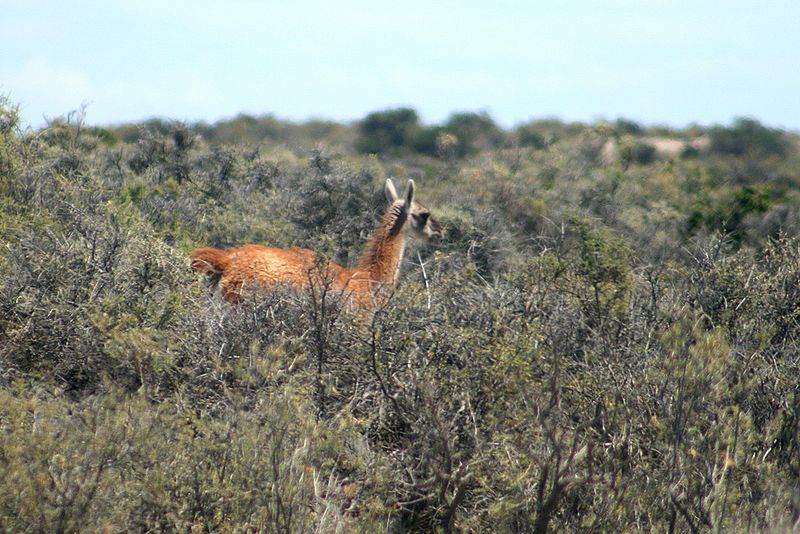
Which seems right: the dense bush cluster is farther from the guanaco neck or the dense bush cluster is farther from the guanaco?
the guanaco neck

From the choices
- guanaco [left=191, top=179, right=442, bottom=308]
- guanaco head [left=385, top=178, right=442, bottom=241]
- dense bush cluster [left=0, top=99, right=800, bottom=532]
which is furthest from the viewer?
guanaco head [left=385, top=178, right=442, bottom=241]

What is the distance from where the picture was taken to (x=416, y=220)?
11.4 meters

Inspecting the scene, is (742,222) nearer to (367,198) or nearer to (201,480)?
(367,198)

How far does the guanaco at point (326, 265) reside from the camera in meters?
7.87

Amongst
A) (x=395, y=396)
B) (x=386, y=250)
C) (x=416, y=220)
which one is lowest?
(x=395, y=396)

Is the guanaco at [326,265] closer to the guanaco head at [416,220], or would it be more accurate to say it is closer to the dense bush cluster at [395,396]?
the guanaco head at [416,220]

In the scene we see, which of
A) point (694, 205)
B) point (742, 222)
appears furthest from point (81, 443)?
point (694, 205)

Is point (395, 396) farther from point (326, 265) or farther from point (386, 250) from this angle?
point (386, 250)

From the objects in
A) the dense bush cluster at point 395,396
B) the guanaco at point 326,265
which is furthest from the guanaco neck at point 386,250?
the dense bush cluster at point 395,396

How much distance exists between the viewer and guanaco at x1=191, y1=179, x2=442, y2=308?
7.87 meters

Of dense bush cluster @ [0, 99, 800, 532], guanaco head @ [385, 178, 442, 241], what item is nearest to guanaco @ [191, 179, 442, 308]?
guanaco head @ [385, 178, 442, 241]

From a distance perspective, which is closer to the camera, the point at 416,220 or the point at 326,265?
the point at 326,265

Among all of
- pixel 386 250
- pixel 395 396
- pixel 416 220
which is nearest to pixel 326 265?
pixel 395 396

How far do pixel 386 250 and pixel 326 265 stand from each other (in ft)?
10.1
